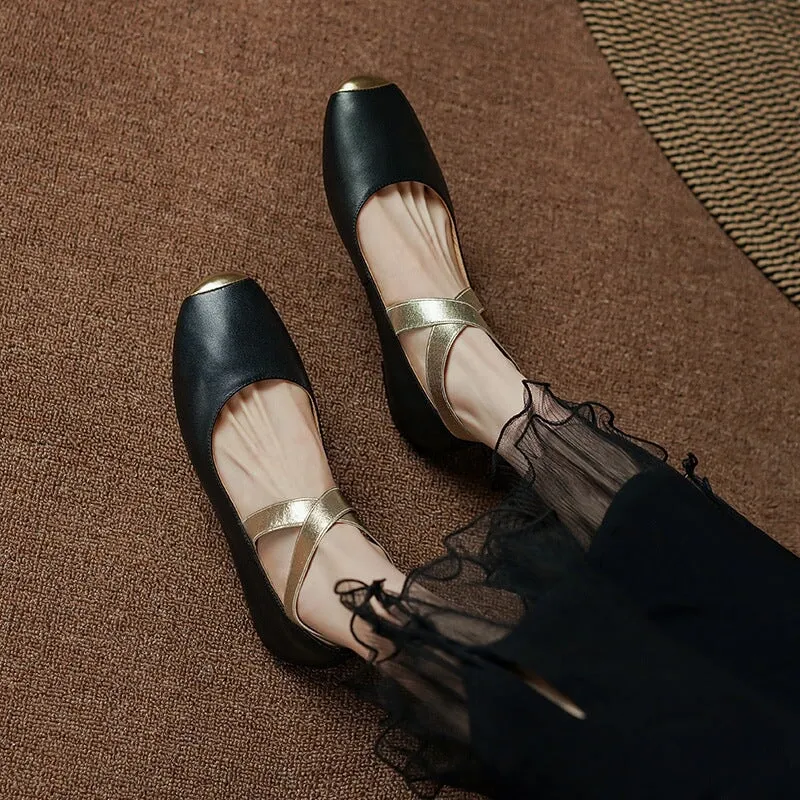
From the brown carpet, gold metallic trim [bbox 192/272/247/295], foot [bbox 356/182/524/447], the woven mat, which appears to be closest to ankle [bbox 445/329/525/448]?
foot [bbox 356/182/524/447]

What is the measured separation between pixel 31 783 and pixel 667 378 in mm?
733

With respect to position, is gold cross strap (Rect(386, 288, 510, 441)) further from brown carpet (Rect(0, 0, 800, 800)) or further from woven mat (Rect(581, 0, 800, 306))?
woven mat (Rect(581, 0, 800, 306))

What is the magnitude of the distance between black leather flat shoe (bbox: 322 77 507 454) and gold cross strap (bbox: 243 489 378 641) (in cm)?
13

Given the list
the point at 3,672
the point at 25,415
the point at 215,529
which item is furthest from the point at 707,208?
the point at 3,672

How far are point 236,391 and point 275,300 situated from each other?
14 cm

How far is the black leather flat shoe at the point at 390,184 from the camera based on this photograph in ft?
2.59

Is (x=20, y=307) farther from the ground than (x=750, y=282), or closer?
closer

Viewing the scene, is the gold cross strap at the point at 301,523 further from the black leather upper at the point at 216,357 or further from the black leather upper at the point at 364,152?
Answer: the black leather upper at the point at 364,152

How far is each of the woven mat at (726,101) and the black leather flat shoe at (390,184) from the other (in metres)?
0.30

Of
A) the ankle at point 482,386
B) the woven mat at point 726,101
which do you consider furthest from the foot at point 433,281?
the woven mat at point 726,101

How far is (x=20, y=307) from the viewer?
82 centimetres

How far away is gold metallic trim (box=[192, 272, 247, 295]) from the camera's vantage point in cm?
78

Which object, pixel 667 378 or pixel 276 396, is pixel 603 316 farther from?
pixel 276 396

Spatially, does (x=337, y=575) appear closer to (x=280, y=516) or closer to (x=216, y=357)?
(x=280, y=516)
